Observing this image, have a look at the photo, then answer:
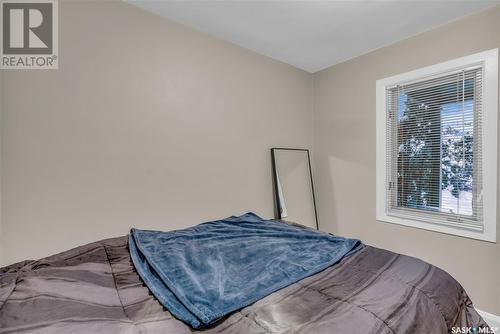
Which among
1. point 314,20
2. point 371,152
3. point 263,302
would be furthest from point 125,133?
point 371,152

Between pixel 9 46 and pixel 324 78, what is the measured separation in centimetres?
288

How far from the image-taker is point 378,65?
2.58m

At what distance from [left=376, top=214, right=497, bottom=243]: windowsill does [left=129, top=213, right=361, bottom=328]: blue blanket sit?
110 cm

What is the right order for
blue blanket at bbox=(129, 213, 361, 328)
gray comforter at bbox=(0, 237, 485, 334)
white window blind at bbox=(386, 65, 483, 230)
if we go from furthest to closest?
white window blind at bbox=(386, 65, 483, 230) → blue blanket at bbox=(129, 213, 361, 328) → gray comforter at bbox=(0, 237, 485, 334)

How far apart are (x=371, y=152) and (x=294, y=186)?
903mm

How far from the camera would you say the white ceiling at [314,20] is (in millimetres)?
1908

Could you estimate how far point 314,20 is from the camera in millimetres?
2119

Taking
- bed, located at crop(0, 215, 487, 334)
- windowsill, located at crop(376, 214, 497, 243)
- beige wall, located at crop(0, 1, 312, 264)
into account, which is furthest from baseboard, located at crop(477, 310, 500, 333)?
beige wall, located at crop(0, 1, 312, 264)

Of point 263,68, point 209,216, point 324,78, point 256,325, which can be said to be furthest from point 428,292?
point 324,78

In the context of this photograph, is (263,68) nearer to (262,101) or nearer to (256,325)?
(262,101)

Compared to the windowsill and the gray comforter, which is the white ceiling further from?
the gray comforter

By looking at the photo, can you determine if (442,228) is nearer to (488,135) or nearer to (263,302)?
(488,135)

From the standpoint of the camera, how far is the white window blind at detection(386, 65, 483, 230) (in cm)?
202

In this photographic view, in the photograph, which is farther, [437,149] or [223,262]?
[437,149]
